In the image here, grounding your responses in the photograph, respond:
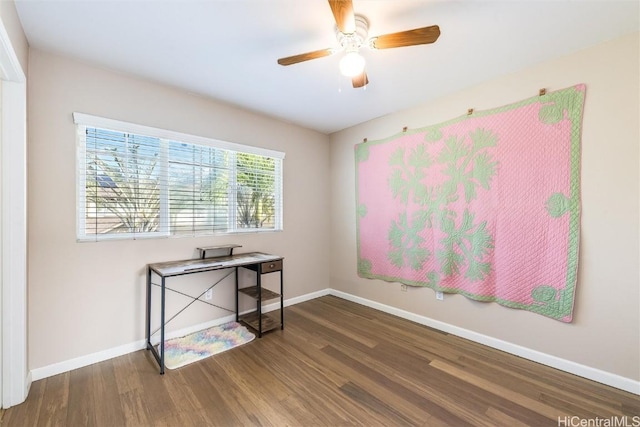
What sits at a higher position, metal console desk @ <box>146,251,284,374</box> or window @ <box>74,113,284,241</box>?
window @ <box>74,113,284,241</box>

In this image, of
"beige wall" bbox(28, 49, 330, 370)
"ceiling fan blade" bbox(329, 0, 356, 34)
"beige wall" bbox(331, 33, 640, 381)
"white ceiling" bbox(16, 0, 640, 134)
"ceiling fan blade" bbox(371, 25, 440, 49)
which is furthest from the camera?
"beige wall" bbox(28, 49, 330, 370)

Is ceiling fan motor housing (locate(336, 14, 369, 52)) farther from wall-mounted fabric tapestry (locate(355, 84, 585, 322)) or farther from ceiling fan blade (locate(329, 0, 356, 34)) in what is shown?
wall-mounted fabric tapestry (locate(355, 84, 585, 322))

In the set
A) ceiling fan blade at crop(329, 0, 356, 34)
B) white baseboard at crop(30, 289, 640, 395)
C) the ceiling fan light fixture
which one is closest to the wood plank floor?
white baseboard at crop(30, 289, 640, 395)

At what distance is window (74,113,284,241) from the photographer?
222cm

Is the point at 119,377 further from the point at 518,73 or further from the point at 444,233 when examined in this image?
the point at 518,73

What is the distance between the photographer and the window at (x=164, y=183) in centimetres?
222

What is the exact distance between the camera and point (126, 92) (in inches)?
93.0

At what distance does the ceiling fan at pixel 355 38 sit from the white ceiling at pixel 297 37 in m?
0.11

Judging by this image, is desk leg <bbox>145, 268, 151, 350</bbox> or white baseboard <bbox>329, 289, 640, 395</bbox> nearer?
white baseboard <bbox>329, 289, 640, 395</bbox>

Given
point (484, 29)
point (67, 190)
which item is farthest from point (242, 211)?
point (484, 29)

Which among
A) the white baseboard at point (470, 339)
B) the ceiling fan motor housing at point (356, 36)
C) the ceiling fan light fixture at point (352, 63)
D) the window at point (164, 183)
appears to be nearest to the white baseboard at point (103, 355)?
the white baseboard at point (470, 339)

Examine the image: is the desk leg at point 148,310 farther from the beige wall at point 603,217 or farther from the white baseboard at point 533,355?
the beige wall at point 603,217

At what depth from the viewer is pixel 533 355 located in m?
2.23

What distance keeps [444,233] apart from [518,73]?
1.55m
